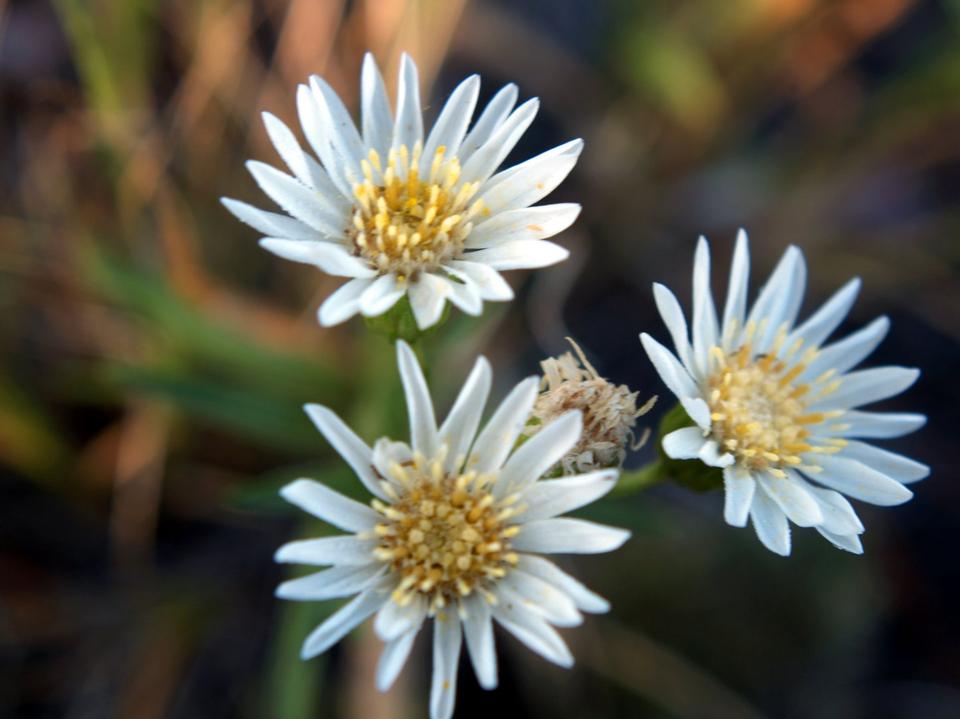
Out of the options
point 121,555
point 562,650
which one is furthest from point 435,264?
point 121,555

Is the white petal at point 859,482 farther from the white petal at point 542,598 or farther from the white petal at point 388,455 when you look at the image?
the white petal at point 388,455

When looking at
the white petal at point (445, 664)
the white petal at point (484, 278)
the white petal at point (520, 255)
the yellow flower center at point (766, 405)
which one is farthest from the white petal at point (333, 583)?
the yellow flower center at point (766, 405)

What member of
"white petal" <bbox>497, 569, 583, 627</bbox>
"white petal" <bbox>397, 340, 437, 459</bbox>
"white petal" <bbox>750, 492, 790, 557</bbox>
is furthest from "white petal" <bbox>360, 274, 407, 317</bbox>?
"white petal" <bbox>750, 492, 790, 557</bbox>

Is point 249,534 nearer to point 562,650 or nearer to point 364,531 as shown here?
point 364,531

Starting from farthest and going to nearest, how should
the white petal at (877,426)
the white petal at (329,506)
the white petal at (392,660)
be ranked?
1. the white petal at (877,426)
2. the white petal at (329,506)
3. the white petal at (392,660)

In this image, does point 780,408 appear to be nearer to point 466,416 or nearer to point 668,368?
point 668,368

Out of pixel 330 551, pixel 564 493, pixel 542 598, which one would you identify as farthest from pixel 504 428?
pixel 330 551
